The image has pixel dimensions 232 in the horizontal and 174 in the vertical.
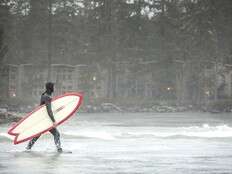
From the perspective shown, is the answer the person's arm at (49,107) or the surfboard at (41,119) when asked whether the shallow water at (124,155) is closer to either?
the surfboard at (41,119)

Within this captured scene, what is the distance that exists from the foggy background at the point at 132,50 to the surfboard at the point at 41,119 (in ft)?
239

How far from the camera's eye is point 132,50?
10006cm

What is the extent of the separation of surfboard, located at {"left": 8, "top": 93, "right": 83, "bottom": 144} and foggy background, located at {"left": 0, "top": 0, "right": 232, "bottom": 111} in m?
73.0

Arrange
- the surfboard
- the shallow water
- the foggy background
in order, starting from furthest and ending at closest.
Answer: the foggy background < the surfboard < the shallow water

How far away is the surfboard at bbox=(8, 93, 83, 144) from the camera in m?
20.2

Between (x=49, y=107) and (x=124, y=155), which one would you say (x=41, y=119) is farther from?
(x=124, y=155)

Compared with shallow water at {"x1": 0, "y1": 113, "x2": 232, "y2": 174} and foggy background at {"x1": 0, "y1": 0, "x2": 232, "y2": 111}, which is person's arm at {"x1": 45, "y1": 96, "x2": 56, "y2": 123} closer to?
shallow water at {"x1": 0, "y1": 113, "x2": 232, "y2": 174}


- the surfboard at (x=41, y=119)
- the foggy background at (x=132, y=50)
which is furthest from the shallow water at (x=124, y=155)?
the foggy background at (x=132, y=50)

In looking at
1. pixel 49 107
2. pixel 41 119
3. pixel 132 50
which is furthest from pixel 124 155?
pixel 132 50

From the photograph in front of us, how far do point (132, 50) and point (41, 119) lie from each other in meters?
79.8

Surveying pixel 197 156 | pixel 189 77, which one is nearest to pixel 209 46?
pixel 189 77

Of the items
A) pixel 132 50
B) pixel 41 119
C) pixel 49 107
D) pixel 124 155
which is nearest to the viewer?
pixel 124 155

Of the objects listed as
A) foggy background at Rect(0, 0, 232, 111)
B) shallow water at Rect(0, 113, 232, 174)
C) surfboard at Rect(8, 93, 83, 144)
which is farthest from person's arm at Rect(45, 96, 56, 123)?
foggy background at Rect(0, 0, 232, 111)

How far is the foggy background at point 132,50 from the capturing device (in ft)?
319
